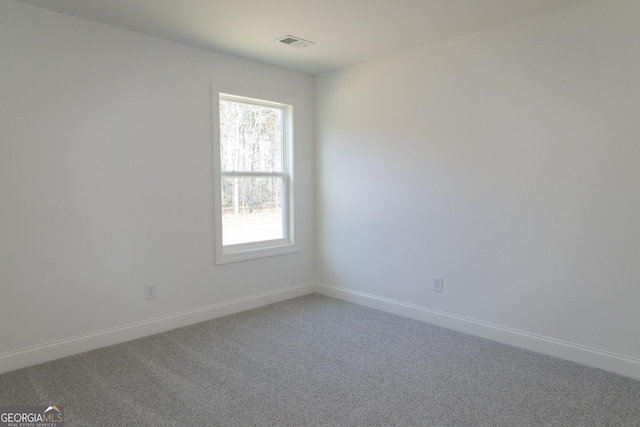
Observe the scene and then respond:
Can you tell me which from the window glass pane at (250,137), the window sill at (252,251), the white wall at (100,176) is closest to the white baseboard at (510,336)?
the window sill at (252,251)

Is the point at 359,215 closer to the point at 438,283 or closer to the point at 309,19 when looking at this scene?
the point at 438,283

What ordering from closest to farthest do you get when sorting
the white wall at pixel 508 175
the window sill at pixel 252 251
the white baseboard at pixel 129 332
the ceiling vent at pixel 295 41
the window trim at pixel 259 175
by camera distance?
the white wall at pixel 508 175
the white baseboard at pixel 129 332
the ceiling vent at pixel 295 41
the window trim at pixel 259 175
the window sill at pixel 252 251

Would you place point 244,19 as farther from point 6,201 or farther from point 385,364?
point 385,364

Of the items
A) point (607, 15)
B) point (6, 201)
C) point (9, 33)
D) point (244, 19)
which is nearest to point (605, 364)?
point (607, 15)

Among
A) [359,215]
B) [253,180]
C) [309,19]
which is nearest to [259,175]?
[253,180]

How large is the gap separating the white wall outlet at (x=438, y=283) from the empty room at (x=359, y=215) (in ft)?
0.07

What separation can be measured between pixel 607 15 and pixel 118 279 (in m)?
3.92

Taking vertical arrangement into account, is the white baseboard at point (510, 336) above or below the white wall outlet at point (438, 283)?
below

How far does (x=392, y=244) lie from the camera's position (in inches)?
155

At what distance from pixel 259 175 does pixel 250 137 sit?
1.28ft

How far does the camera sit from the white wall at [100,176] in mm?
2744

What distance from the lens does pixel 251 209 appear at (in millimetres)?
4172

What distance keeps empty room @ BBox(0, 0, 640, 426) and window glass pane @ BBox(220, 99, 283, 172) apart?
1.2 inches

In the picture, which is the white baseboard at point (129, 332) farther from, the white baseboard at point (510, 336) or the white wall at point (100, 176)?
the white baseboard at point (510, 336)
